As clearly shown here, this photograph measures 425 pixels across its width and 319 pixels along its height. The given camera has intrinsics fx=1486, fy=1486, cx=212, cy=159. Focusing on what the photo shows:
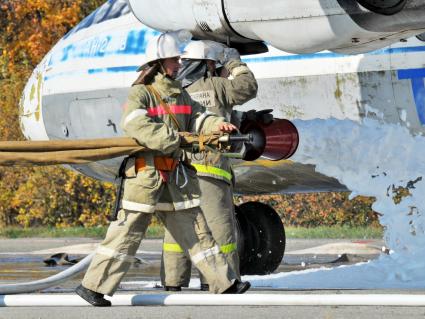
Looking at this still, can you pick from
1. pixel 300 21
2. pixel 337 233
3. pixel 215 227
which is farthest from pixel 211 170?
pixel 337 233

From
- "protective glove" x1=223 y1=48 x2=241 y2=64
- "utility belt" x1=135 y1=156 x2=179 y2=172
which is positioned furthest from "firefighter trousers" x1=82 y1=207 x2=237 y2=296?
"protective glove" x1=223 y1=48 x2=241 y2=64

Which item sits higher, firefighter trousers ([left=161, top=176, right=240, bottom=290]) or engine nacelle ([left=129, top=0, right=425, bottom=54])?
engine nacelle ([left=129, top=0, right=425, bottom=54])

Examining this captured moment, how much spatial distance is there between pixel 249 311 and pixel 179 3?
153 inches

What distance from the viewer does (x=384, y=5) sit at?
35.9 ft

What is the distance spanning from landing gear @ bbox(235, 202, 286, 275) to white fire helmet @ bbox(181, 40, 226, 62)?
277 centimetres

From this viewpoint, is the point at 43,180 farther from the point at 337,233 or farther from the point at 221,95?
the point at 221,95

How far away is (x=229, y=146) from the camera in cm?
991

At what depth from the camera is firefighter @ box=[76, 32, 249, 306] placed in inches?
387

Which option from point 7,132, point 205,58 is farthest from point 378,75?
point 7,132

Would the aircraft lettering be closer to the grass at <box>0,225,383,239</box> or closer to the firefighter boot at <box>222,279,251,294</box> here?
the firefighter boot at <box>222,279,251,294</box>

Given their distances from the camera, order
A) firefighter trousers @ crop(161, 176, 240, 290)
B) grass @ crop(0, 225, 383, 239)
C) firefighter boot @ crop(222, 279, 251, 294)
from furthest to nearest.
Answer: grass @ crop(0, 225, 383, 239)
firefighter trousers @ crop(161, 176, 240, 290)
firefighter boot @ crop(222, 279, 251, 294)

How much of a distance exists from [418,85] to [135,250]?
427 centimetres

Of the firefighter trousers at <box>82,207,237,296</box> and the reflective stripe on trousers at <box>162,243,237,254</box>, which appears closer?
the firefighter trousers at <box>82,207,237,296</box>

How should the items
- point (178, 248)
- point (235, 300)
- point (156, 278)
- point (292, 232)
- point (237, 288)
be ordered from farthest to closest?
1. point (292, 232)
2. point (156, 278)
3. point (178, 248)
4. point (237, 288)
5. point (235, 300)
